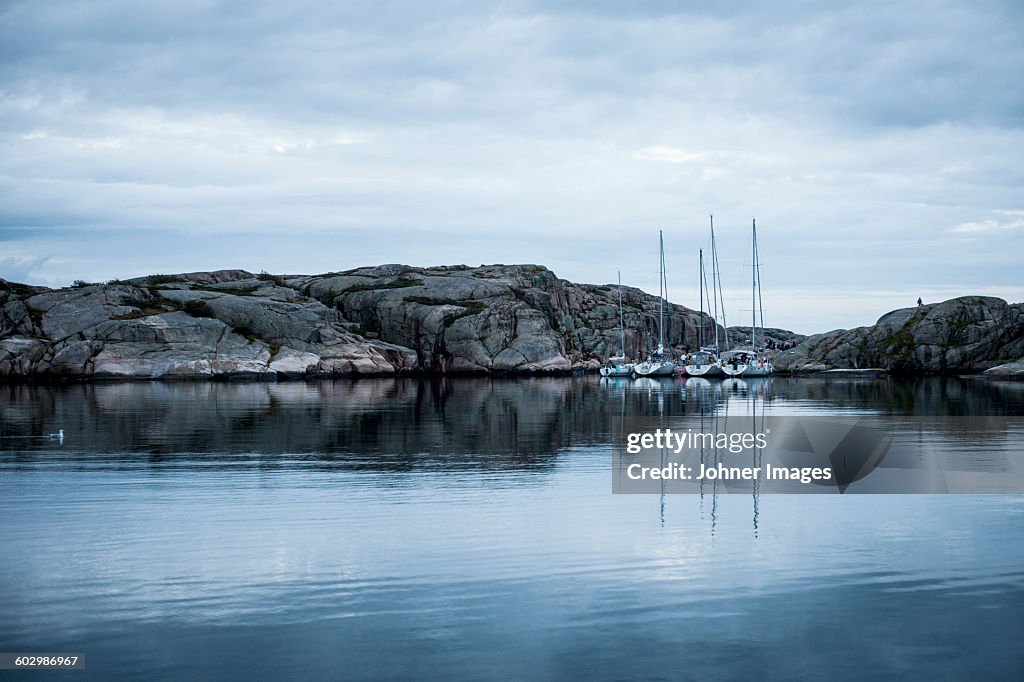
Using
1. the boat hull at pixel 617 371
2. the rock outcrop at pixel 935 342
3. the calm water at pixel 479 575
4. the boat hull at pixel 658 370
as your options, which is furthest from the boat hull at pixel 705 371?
the calm water at pixel 479 575

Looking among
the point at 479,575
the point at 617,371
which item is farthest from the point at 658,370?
the point at 479,575

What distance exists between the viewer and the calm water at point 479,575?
11438 mm

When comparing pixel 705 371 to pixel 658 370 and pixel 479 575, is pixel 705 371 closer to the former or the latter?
pixel 658 370

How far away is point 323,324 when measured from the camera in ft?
394

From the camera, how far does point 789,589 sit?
47.1 ft

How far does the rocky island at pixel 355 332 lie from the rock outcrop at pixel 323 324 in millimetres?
222

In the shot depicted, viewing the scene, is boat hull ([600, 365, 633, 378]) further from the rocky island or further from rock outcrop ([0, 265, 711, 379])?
the rocky island

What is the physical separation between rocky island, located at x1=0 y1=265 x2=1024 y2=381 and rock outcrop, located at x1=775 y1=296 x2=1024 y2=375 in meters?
0.18

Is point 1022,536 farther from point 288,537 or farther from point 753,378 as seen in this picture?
point 753,378

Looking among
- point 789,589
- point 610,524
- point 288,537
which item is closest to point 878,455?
point 610,524

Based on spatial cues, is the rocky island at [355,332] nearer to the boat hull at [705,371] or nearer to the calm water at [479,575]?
the boat hull at [705,371]

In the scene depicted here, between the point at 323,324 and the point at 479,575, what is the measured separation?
108 metres

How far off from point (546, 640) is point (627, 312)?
15730 centimetres

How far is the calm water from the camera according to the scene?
11438 millimetres
